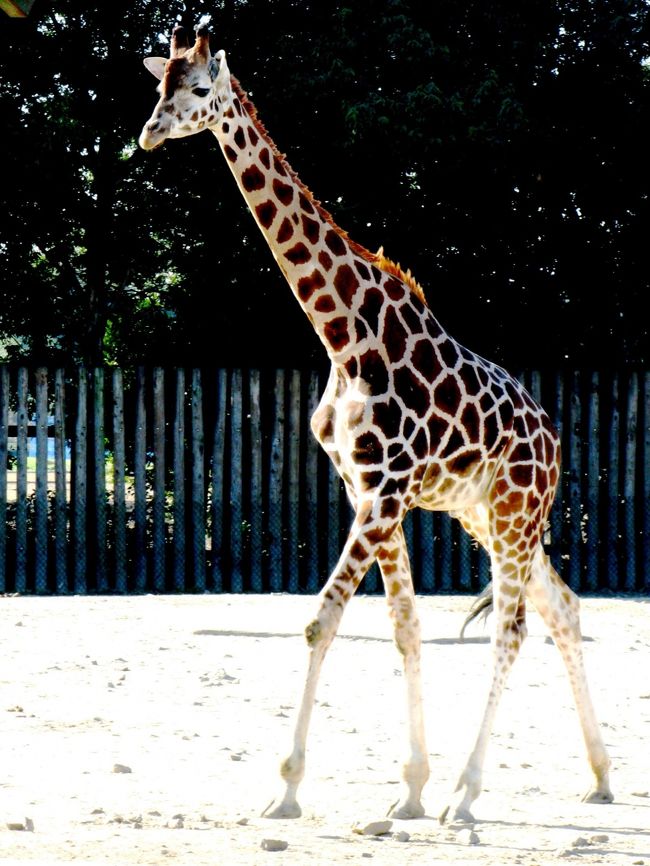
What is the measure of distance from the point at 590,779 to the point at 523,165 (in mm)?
8939

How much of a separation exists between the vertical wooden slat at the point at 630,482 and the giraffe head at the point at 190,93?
798 cm

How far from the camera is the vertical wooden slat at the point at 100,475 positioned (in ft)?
40.0

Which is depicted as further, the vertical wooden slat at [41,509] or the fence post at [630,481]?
the fence post at [630,481]

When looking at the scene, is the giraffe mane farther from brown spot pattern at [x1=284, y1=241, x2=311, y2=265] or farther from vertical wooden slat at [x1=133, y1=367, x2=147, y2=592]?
vertical wooden slat at [x1=133, y1=367, x2=147, y2=592]

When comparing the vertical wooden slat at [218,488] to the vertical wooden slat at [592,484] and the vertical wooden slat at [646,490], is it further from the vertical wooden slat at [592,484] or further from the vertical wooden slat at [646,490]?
the vertical wooden slat at [646,490]

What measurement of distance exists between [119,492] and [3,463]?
3.43 feet

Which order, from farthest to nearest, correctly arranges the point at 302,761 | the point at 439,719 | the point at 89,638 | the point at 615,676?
the point at 89,638, the point at 615,676, the point at 439,719, the point at 302,761

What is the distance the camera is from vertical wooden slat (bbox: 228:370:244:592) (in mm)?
12264

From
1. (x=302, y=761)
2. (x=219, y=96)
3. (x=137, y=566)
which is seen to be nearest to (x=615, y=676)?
(x=302, y=761)

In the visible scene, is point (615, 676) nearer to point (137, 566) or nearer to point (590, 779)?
point (590, 779)

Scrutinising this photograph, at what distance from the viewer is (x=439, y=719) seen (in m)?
6.87

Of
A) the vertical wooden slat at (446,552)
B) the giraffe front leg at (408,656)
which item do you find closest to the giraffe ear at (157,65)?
the giraffe front leg at (408,656)

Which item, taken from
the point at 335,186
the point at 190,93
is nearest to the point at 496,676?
the point at 190,93

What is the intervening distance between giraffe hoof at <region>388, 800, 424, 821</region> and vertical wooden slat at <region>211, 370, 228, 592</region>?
726 centimetres
